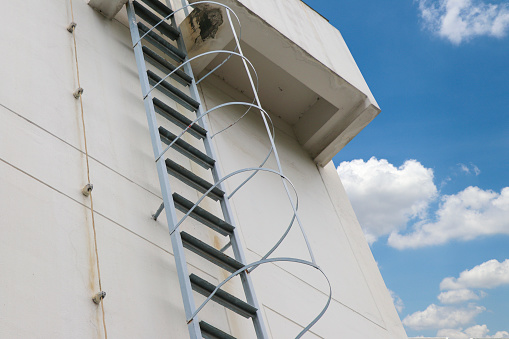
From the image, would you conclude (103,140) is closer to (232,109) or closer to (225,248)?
(225,248)

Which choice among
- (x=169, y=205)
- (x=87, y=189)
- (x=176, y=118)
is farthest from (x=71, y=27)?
(x=169, y=205)

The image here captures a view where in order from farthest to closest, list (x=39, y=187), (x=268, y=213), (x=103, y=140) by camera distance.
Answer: (x=268, y=213) → (x=103, y=140) → (x=39, y=187)

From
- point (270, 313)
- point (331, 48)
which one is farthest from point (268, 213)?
point (331, 48)

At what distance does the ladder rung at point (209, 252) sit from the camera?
231 inches

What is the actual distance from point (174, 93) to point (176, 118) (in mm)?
458

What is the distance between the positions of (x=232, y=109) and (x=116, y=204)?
4.24 m

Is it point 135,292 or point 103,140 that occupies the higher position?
point 103,140

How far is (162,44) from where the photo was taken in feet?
26.9

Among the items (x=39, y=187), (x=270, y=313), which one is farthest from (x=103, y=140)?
(x=270, y=313)

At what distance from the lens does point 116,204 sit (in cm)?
604

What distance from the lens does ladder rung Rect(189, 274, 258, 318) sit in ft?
18.5

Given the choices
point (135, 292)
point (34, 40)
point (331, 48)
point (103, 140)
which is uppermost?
point (331, 48)

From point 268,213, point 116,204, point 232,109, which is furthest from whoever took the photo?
point 232,109

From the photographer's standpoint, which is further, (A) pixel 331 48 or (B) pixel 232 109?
(A) pixel 331 48
